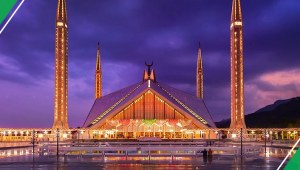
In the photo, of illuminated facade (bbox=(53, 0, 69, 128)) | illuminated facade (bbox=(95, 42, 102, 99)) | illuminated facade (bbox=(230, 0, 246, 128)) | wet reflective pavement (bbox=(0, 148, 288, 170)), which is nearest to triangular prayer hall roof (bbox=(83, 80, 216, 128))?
illuminated facade (bbox=(53, 0, 69, 128))

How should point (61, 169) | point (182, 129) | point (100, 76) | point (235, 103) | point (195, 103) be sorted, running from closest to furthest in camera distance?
1. point (61, 169)
2. point (235, 103)
3. point (182, 129)
4. point (195, 103)
5. point (100, 76)

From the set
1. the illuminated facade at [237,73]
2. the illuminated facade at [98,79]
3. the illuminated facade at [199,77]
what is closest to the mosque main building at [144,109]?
the illuminated facade at [237,73]

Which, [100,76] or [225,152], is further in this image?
[100,76]

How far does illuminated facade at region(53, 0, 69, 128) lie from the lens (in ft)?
160

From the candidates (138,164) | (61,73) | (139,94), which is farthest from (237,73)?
(138,164)

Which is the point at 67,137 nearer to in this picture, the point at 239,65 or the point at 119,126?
the point at 119,126

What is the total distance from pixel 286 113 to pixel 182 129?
75700 mm

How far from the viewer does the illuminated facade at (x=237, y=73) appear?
48000 mm

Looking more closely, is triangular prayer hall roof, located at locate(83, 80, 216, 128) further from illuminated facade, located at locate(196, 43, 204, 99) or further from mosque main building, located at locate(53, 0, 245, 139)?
illuminated facade, located at locate(196, 43, 204, 99)

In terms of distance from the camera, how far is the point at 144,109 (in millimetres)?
53250

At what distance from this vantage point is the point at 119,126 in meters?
52.3

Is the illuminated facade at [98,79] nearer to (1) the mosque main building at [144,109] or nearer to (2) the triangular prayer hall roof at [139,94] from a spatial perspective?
(2) the triangular prayer hall roof at [139,94]

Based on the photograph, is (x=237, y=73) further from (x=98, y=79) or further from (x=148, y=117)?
(x=98, y=79)

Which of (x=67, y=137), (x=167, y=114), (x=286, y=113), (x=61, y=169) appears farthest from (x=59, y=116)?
(x=286, y=113)
